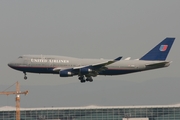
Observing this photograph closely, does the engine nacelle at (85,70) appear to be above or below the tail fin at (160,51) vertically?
below

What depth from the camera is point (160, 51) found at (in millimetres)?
126750

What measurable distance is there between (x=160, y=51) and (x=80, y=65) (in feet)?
63.2

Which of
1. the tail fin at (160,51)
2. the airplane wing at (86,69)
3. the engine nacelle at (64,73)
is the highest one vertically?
the tail fin at (160,51)

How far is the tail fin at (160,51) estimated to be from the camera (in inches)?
4929

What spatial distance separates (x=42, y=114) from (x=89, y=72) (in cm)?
3455

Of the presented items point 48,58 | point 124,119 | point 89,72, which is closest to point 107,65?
point 89,72

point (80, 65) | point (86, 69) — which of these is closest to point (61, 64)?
point (80, 65)

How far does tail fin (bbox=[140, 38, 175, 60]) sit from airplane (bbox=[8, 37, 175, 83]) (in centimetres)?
96

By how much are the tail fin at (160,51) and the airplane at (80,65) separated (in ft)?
3.14

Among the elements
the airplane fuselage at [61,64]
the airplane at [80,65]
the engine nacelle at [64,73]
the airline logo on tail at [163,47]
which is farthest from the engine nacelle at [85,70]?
the airline logo on tail at [163,47]

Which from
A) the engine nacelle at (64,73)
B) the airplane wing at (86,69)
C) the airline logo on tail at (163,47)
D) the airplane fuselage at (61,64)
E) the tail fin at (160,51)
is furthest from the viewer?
the airline logo on tail at (163,47)

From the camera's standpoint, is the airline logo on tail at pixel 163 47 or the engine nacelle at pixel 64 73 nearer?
the engine nacelle at pixel 64 73

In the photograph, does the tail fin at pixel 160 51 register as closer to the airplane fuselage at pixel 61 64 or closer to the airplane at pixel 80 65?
the airplane at pixel 80 65

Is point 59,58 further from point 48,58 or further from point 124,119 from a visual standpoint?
point 124,119
